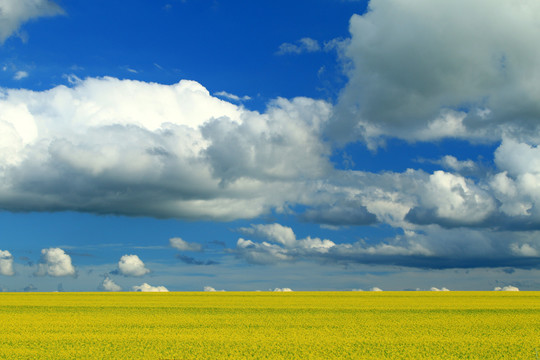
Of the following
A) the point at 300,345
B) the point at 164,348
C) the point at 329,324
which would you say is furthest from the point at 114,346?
the point at 329,324

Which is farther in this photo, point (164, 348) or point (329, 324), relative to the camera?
point (329, 324)

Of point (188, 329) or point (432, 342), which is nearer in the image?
point (432, 342)

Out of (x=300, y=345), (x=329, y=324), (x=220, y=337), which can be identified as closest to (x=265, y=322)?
(x=329, y=324)

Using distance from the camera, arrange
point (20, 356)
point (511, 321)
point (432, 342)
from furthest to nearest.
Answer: point (511, 321)
point (432, 342)
point (20, 356)

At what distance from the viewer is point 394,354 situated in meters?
26.6

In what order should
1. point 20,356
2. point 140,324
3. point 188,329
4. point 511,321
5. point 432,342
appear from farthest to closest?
1. point 511,321
2. point 140,324
3. point 188,329
4. point 432,342
5. point 20,356

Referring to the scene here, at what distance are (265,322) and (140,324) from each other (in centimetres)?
1078

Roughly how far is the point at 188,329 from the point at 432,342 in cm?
1826

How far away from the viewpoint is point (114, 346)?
29.1 m

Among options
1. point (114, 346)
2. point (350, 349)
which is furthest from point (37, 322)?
point (350, 349)

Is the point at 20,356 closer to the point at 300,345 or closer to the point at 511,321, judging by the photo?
the point at 300,345

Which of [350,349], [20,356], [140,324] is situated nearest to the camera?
[20,356]

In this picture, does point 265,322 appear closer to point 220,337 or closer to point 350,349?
point 220,337

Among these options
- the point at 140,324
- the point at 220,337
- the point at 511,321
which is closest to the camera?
the point at 220,337
